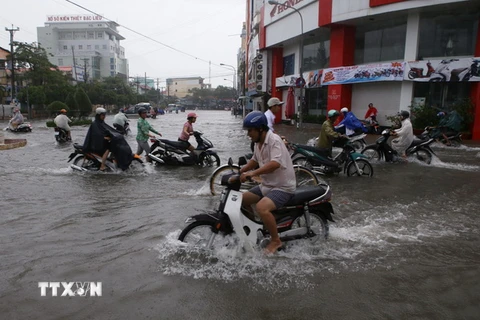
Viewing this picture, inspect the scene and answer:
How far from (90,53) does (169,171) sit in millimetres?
116040

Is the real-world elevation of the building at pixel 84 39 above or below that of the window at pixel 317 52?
above

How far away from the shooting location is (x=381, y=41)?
68.6ft

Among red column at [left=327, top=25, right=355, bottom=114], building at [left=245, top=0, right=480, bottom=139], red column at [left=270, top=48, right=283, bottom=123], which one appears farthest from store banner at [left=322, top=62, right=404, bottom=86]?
red column at [left=270, top=48, right=283, bottom=123]

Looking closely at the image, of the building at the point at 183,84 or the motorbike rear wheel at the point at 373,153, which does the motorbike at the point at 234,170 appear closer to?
the motorbike rear wheel at the point at 373,153

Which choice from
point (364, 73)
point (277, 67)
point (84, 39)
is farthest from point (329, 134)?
point (84, 39)

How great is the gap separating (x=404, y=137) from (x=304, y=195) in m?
7.43

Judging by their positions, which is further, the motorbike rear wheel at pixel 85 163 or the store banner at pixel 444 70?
the store banner at pixel 444 70

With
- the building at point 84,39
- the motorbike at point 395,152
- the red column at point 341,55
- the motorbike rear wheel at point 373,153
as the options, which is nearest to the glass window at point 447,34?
the red column at point 341,55

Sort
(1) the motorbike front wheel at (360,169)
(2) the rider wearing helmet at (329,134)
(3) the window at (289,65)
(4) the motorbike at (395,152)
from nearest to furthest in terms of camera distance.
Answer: (2) the rider wearing helmet at (329,134) < (1) the motorbike front wheel at (360,169) < (4) the motorbike at (395,152) < (3) the window at (289,65)

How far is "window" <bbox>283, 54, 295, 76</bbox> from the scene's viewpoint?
1159 inches

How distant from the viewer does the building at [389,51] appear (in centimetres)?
1767

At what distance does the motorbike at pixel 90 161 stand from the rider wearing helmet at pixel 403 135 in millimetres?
7052

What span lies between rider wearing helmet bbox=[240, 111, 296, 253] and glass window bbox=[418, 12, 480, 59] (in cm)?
1801

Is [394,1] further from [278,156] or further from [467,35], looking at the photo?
[278,156]
